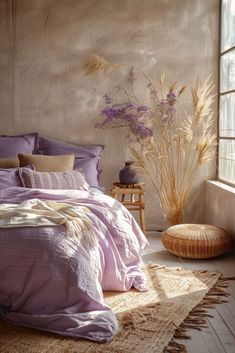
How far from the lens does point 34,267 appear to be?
2582 millimetres

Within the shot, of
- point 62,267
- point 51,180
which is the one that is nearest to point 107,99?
point 51,180

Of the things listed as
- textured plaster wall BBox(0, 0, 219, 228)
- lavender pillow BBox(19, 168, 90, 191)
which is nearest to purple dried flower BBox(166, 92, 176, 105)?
textured plaster wall BBox(0, 0, 219, 228)

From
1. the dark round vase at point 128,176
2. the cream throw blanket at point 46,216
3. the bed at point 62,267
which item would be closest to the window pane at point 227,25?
the dark round vase at point 128,176

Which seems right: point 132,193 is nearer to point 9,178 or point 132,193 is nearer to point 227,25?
point 9,178

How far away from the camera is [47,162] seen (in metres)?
4.43

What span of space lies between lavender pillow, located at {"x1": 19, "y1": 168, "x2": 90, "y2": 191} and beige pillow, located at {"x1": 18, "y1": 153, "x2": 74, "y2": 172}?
25cm

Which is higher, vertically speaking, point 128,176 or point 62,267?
point 128,176

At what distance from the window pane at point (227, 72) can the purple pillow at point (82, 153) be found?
156cm

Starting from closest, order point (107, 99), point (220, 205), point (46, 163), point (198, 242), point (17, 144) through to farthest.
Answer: point (198, 242), point (46, 163), point (220, 205), point (17, 144), point (107, 99)

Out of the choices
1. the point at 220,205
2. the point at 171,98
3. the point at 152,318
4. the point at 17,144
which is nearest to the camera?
the point at 152,318

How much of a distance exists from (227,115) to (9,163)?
2.39m

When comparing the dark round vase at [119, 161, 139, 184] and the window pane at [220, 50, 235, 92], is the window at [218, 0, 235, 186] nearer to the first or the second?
the window pane at [220, 50, 235, 92]

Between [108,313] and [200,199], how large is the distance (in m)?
2.91

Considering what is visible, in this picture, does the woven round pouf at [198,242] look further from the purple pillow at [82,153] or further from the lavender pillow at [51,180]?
the purple pillow at [82,153]
